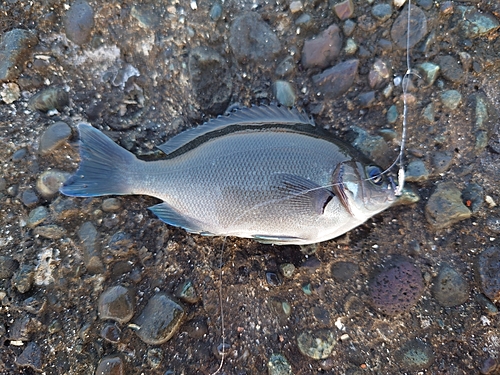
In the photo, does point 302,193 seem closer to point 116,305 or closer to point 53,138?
point 116,305

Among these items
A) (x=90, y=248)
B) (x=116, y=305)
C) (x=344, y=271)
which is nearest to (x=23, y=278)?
(x=90, y=248)

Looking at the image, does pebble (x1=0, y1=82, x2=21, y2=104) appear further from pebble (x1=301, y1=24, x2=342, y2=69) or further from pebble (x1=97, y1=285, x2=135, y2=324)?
pebble (x1=301, y1=24, x2=342, y2=69)

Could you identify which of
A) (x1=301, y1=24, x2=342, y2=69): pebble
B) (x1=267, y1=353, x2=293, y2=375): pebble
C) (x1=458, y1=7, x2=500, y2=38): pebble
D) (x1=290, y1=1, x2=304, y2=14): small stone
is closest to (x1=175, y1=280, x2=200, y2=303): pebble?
Result: (x1=267, y1=353, x2=293, y2=375): pebble

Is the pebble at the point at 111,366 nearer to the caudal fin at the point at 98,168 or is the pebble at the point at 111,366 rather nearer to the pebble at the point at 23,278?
the pebble at the point at 23,278

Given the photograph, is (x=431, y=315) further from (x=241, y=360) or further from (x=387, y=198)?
(x=241, y=360)

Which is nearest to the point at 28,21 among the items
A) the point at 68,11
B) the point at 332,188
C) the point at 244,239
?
the point at 68,11

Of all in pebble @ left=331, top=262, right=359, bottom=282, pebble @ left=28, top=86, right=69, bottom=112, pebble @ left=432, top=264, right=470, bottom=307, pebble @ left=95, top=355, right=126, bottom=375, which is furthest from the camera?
pebble @ left=28, top=86, right=69, bottom=112
